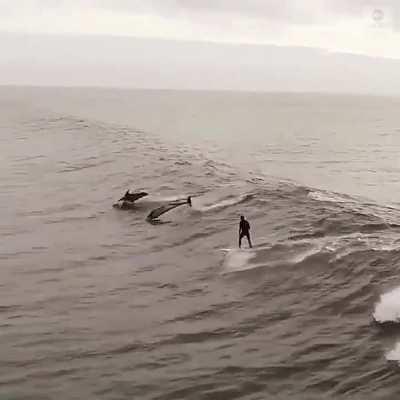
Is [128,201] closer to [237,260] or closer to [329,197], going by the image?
[237,260]

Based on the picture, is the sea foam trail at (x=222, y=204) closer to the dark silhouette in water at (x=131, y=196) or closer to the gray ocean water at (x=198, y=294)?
the gray ocean water at (x=198, y=294)

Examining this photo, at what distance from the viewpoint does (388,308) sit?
16.6 metres

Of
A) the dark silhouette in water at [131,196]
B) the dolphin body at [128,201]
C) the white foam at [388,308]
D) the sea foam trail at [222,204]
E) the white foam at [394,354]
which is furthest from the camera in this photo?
the dark silhouette in water at [131,196]

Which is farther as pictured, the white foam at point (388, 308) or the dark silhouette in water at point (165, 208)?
the dark silhouette in water at point (165, 208)

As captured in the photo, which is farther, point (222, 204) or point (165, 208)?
point (222, 204)

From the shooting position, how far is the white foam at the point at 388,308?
15.9 meters

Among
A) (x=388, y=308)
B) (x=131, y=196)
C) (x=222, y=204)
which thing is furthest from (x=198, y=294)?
(x=131, y=196)

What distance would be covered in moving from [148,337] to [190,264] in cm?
681

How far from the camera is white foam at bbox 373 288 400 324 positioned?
1586 cm

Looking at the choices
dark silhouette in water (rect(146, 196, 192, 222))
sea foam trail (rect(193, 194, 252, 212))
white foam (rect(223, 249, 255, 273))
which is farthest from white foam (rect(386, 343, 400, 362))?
sea foam trail (rect(193, 194, 252, 212))

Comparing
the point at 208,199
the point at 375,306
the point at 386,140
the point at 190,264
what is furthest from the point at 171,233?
the point at 386,140

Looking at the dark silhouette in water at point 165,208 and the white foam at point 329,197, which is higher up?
the dark silhouette in water at point 165,208

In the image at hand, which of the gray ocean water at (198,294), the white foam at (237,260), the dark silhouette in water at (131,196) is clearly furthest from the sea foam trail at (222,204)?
the white foam at (237,260)

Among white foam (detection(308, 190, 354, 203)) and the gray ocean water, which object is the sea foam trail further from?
white foam (detection(308, 190, 354, 203))
